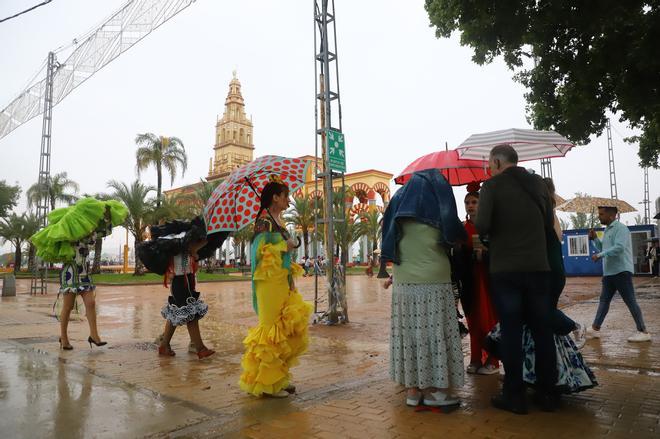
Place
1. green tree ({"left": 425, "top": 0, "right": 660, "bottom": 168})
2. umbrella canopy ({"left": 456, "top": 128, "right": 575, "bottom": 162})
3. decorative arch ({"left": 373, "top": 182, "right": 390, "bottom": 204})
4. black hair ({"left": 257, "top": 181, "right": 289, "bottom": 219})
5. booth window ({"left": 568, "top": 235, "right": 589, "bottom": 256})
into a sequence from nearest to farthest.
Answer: black hair ({"left": 257, "top": 181, "right": 289, "bottom": 219})
umbrella canopy ({"left": 456, "top": 128, "right": 575, "bottom": 162})
green tree ({"left": 425, "top": 0, "right": 660, "bottom": 168})
booth window ({"left": 568, "top": 235, "right": 589, "bottom": 256})
decorative arch ({"left": 373, "top": 182, "right": 390, "bottom": 204})

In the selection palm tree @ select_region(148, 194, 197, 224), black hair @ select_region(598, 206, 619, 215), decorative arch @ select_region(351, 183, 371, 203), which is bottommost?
black hair @ select_region(598, 206, 619, 215)

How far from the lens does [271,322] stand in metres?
3.72

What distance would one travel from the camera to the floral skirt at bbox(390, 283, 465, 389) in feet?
10.7

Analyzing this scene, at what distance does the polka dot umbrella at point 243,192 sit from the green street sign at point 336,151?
10.5 ft

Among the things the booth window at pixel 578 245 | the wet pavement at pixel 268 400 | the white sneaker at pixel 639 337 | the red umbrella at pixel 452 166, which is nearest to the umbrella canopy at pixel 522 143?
the red umbrella at pixel 452 166

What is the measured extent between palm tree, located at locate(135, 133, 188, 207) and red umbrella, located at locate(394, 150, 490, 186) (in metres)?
29.5

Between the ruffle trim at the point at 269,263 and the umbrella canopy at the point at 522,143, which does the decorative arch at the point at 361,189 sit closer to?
the umbrella canopy at the point at 522,143

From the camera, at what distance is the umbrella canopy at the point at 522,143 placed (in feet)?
14.8

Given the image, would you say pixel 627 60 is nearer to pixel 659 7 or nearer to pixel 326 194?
pixel 659 7

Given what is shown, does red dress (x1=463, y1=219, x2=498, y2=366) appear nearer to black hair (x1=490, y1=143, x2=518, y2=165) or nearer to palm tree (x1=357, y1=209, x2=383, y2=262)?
black hair (x1=490, y1=143, x2=518, y2=165)

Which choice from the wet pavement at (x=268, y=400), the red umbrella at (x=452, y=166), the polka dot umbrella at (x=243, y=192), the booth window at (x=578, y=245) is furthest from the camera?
the booth window at (x=578, y=245)

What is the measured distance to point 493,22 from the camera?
8688 millimetres

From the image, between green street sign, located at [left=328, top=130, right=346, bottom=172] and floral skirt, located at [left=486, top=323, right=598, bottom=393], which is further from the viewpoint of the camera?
green street sign, located at [left=328, top=130, right=346, bottom=172]

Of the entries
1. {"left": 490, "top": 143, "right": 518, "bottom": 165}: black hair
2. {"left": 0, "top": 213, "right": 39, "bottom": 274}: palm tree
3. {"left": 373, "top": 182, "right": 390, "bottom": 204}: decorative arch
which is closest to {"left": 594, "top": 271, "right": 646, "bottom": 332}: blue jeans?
{"left": 490, "top": 143, "right": 518, "bottom": 165}: black hair
